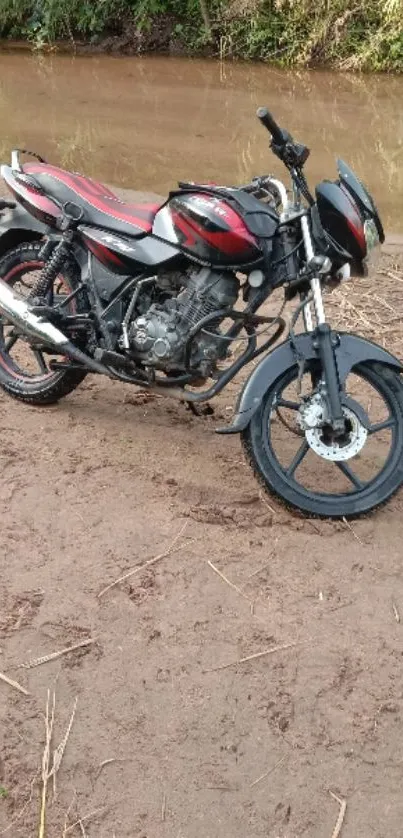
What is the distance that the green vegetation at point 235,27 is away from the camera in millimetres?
12586

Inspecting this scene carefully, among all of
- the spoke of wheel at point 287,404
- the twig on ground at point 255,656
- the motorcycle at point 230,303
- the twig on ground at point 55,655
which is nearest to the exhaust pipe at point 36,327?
the motorcycle at point 230,303

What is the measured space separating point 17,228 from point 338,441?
1.84 m

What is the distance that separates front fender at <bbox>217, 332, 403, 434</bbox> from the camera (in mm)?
3410

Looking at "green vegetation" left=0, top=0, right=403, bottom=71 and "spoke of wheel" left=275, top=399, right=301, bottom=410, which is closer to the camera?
"spoke of wheel" left=275, top=399, right=301, bottom=410

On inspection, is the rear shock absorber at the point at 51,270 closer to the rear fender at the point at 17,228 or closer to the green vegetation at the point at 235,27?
the rear fender at the point at 17,228

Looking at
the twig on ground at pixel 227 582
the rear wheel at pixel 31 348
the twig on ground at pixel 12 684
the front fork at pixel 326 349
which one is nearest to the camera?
the twig on ground at pixel 12 684

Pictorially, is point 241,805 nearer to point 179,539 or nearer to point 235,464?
point 179,539

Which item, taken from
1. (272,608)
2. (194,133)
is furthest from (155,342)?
(194,133)

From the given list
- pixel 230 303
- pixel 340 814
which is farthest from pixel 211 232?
pixel 340 814

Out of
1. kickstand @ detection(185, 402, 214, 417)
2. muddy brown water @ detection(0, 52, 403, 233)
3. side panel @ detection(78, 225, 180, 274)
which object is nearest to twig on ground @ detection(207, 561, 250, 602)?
kickstand @ detection(185, 402, 214, 417)

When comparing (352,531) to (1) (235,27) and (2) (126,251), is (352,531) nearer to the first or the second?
(2) (126,251)

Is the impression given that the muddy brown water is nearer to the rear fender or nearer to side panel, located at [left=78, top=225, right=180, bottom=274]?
the rear fender

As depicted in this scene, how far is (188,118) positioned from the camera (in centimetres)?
1075

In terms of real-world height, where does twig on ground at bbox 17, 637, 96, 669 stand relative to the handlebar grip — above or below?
below
